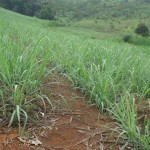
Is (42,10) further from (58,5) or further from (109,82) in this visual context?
(109,82)

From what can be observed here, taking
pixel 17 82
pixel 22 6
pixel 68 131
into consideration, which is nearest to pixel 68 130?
pixel 68 131

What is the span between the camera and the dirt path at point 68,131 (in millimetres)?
2196

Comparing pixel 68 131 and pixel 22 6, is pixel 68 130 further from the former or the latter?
pixel 22 6

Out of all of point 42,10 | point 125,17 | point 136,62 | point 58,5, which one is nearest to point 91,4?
point 58,5

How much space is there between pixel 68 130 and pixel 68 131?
0.5 inches

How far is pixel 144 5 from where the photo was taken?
59.0 m

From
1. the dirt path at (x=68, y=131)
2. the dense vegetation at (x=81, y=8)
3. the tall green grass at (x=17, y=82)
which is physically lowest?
the dense vegetation at (x=81, y=8)

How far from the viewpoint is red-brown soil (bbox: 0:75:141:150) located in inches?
86.5

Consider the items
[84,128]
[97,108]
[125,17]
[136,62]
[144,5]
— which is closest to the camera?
[84,128]

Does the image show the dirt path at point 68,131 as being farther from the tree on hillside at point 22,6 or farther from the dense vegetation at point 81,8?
the tree on hillside at point 22,6

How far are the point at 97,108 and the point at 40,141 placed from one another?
71 centimetres


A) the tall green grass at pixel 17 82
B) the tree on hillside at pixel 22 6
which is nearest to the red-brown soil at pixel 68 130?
the tall green grass at pixel 17 82

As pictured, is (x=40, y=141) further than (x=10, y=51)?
No

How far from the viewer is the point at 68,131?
2379 mm
